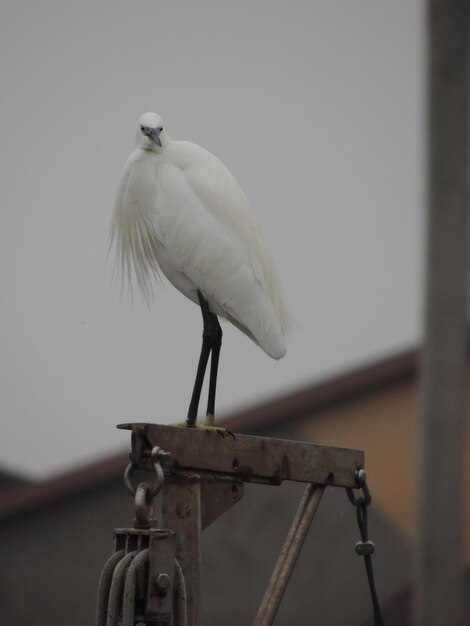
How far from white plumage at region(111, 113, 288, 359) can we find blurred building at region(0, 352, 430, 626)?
250cm

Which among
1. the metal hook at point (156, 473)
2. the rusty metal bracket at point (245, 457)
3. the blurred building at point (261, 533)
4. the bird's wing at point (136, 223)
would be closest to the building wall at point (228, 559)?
the blurred building at point (261, 533)

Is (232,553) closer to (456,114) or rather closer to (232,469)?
(456,114)

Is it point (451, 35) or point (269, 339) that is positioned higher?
point (451, 35)

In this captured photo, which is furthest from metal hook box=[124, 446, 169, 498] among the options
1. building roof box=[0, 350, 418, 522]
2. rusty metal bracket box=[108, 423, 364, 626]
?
building roof box=[0, 350, 418, 522]

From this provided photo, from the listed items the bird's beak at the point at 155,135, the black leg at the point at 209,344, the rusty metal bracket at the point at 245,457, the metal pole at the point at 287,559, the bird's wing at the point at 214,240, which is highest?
the bird's beak at the point at 155,135

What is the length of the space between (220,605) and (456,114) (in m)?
2.57

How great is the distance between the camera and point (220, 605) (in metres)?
5.94

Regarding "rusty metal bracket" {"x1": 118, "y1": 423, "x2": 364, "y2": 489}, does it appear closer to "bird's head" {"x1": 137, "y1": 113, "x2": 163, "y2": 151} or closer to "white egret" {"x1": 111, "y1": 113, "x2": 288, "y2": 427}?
"white egret" {"x1": 111, "y1": 113, "x2": 288, "y2": 427}

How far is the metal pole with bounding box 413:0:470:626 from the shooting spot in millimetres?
4602

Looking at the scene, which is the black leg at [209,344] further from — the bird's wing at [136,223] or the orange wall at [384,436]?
the orange wall at [384,436]

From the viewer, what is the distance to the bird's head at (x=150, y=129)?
3252 mm

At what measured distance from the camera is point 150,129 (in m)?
3.25

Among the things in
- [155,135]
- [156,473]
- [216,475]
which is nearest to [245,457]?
[216,475]

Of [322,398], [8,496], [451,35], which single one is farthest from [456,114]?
[8,496]
